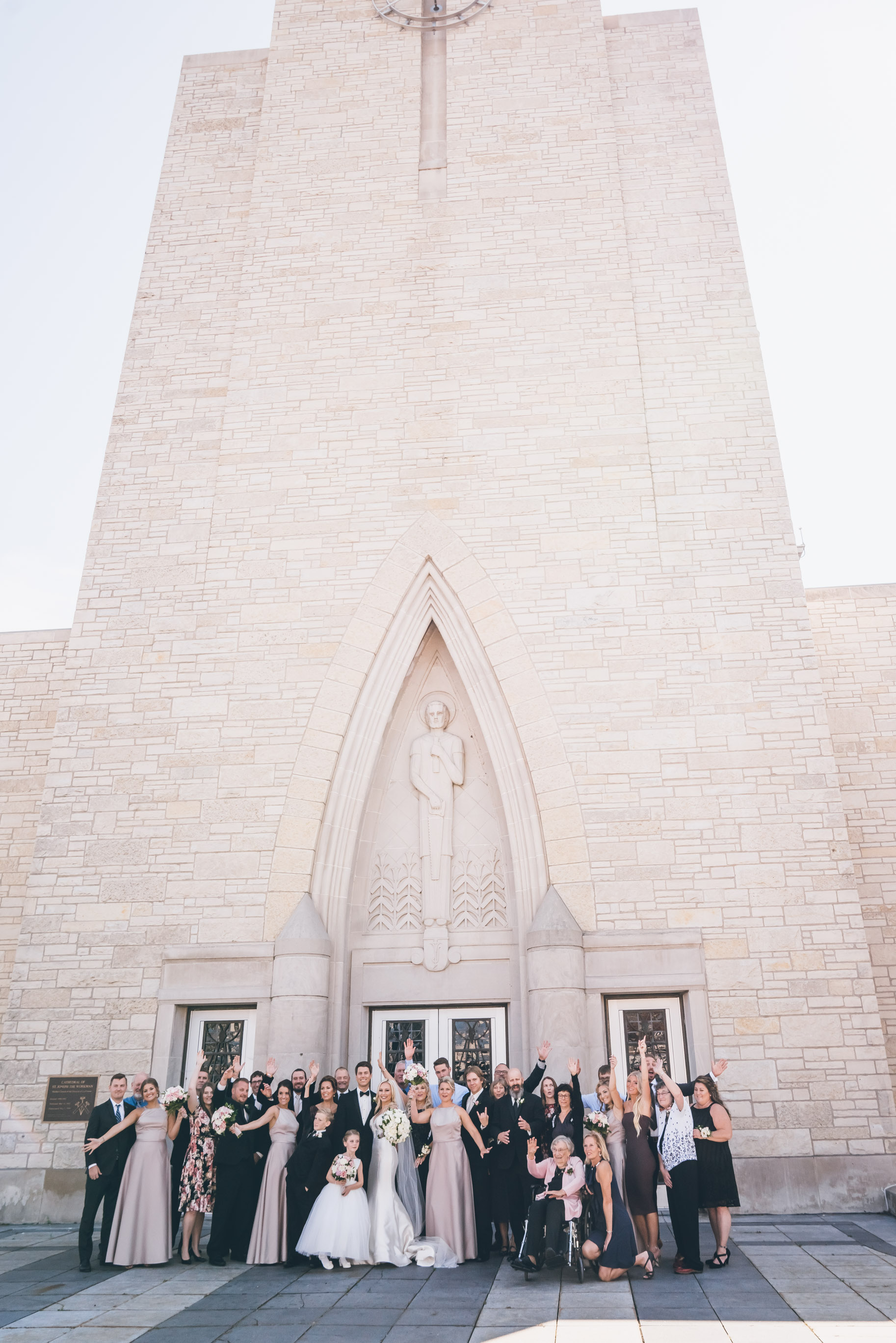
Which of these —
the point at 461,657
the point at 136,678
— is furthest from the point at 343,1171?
the point at 136,678

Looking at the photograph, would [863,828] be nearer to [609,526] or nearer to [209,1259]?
[609,526]

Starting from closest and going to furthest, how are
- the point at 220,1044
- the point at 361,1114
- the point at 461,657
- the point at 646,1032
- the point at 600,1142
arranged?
the point at 600,1142 → the point at 361,1114 → the point at 646,1032 → the point at 220,1044 → the point at 461,657

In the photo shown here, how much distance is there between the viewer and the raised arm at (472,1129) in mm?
6238

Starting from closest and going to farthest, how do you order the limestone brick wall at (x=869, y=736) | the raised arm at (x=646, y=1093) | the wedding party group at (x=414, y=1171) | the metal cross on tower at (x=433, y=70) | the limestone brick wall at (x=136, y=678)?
the wedding party group at (x=414, y=1171), the raised arm at (x=646, y=1093), the limestone brick wall at (x=136, y=678), the limestone brick wall at (x=869, y=736), the metal cross on tower at (x=433, y=70)

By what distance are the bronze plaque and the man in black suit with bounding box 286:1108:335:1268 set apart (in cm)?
306

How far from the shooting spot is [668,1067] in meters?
8.41

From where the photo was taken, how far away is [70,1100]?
8.40 meters

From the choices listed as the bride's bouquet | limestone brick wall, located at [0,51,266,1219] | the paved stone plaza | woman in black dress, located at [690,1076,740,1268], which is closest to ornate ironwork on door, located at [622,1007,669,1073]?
the paved stone plaza

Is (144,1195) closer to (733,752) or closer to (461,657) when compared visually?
(461,657)

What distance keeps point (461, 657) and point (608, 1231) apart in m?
5.56

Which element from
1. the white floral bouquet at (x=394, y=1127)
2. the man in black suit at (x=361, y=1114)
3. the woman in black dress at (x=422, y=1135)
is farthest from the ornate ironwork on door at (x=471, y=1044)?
the white floral bouquet at (x=394, y=1127)

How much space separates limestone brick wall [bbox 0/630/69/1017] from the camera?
34.0 ft

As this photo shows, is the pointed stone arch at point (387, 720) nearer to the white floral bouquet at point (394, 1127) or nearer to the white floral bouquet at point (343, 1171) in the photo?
the white floral bouquet at point (394, 1127)

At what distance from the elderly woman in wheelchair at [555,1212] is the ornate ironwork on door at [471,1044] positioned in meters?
3.20
